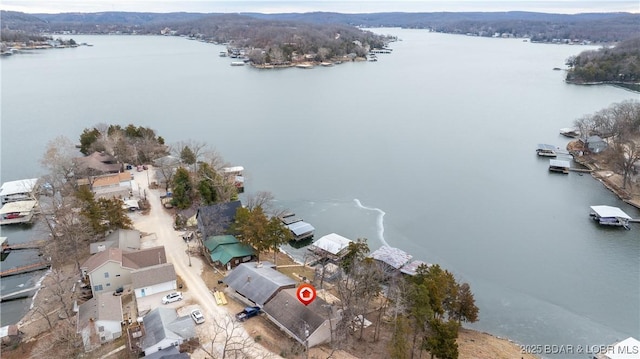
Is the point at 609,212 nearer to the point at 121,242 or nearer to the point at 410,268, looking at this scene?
the point at 410,268

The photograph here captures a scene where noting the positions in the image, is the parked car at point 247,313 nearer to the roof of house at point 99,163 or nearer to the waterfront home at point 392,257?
the waterfront home at point 392,257

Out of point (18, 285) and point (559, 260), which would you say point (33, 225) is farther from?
point (559, 260)

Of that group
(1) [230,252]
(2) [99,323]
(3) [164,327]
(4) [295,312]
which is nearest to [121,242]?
(1) [230,252]

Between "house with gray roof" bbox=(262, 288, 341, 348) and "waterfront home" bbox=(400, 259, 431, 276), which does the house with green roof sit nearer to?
"house with gray roof" bbox=(262, 288, 341, 348)

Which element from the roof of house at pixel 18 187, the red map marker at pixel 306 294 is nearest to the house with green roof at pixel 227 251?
the red map marker at pixel 306 294

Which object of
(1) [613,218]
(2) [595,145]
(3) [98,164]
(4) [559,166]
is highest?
(3) [98,164]

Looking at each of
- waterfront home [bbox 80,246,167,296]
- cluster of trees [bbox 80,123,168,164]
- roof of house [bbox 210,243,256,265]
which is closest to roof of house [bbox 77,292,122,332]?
waterfront home [bbox 80,246,167,296]
